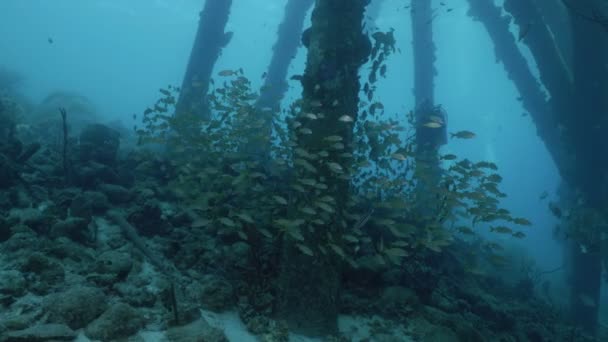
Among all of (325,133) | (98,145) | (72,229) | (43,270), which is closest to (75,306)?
(43,270)

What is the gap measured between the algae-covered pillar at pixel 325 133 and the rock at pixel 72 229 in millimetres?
3369

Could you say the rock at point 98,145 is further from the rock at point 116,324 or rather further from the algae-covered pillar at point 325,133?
the rock at point 116,324

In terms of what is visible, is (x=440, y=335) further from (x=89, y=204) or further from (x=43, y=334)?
(x=89, y=204)

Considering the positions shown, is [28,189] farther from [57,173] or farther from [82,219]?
[82,219]

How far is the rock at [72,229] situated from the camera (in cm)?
609

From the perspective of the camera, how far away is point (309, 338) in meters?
5.68

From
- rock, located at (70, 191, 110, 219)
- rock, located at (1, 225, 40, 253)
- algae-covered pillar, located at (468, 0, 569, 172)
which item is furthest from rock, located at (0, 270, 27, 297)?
algae-covered pillar, located at (468, 0, 569, 172)

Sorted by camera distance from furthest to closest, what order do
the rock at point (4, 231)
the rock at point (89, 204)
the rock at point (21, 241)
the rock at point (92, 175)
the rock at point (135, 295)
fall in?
the rock at point (92, 175) < the rock at point (89, 204) < the rock at point (4, 231) < the rock at point (21, 241) < the rock at point (135, 295)

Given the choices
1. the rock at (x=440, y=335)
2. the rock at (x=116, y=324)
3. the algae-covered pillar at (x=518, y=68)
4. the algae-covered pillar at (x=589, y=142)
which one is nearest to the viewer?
the rock at (x=116, y=324)

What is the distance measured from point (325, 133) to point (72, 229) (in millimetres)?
4398

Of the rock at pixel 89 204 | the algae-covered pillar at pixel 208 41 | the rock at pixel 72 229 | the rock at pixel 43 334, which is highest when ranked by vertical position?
the algae-covered pillar at pixel 208 41

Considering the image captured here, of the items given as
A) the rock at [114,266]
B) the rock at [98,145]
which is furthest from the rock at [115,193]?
the rock at [114,266]

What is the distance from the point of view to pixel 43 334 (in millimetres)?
3768

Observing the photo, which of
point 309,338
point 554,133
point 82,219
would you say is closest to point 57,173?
point 82,219
